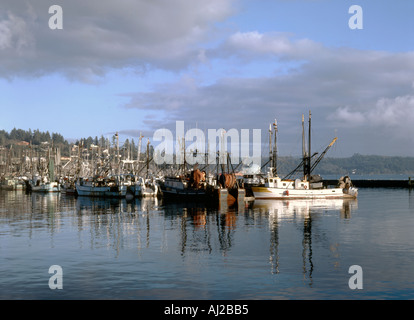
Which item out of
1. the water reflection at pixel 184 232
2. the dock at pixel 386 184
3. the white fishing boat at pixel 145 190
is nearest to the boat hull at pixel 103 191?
the white fishing boat at pixel 145 190

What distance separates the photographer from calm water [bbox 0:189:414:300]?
22.7m

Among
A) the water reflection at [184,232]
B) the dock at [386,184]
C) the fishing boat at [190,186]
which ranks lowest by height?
the dock at [386,184]

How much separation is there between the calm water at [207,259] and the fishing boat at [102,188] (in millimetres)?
58519

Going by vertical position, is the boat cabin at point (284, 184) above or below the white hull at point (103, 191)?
above

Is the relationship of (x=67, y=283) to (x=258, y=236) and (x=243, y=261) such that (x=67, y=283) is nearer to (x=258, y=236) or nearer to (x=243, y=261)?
(x=243, y=261)

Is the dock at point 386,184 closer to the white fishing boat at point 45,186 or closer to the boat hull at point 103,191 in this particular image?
the boat hull at point 103,191

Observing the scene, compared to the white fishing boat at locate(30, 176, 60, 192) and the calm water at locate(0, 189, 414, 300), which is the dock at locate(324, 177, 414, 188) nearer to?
the white fishing boat at locate(30, 176, 60, 192)

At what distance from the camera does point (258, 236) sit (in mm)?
42438

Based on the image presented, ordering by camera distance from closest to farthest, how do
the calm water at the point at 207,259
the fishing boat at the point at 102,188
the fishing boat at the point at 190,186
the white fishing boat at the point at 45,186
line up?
the calm water at the point at 207,259
the fishing boat at the point at 190,186
the fishing boat at the point at 102,188
the white fishing boat at the point at 45,186

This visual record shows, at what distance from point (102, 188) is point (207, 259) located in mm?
90094

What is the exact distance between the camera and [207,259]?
101 ft

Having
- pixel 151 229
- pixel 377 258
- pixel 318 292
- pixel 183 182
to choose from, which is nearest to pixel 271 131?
pixel 183 182

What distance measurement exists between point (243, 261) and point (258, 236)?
41.4 ft

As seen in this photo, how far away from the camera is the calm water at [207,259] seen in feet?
74.3
